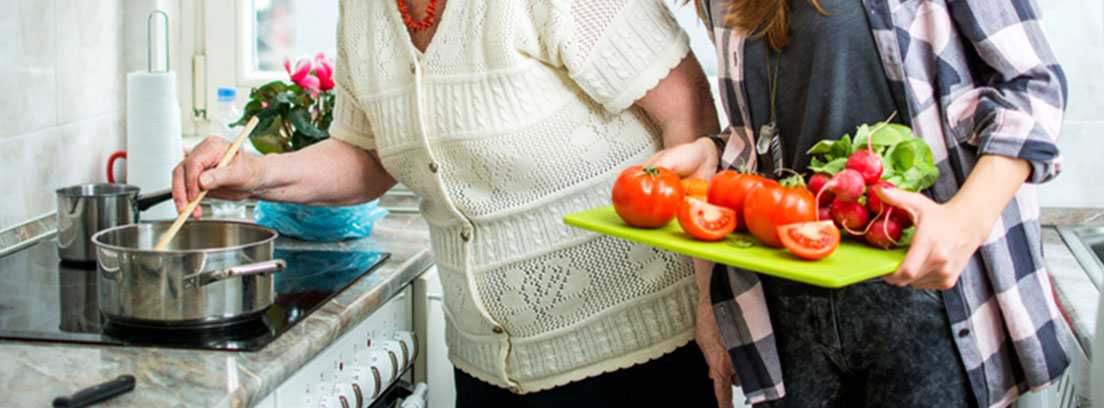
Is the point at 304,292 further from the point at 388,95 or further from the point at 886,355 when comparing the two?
the point at 886,355

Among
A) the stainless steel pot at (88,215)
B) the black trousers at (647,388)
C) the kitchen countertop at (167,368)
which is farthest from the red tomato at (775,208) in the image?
the stainless steel pot at (88,215)

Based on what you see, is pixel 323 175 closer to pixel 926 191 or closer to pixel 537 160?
pixel 537 160

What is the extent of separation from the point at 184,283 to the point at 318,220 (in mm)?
653

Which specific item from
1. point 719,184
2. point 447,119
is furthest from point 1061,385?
point 447,119

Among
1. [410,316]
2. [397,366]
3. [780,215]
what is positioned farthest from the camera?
[410,316]

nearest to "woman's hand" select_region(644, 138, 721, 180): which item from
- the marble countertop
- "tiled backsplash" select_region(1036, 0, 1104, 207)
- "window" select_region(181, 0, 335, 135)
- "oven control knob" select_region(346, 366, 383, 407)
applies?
the marble countertop

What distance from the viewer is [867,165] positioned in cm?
86

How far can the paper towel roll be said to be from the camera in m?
1.81

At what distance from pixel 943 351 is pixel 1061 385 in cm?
45

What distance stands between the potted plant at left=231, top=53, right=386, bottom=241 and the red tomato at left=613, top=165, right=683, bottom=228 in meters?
0.86

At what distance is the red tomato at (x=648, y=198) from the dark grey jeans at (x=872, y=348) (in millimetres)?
166

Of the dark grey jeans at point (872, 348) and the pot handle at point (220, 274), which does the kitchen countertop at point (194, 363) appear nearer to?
the pot handle at point (220, 274)

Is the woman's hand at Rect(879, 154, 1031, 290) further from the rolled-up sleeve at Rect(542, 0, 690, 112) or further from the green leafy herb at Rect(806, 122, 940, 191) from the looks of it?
the rolled-up sleeve at Rect(542, 0, 690, 112)

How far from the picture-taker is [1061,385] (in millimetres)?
1279
